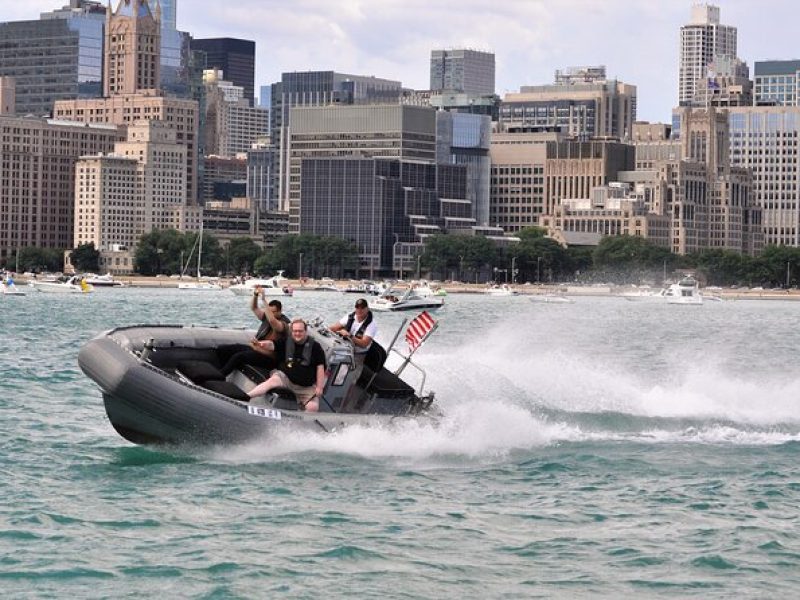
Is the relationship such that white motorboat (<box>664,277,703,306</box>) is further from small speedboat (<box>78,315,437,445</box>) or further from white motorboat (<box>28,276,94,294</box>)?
small speedboat (<box>78,315,437,445</box>)

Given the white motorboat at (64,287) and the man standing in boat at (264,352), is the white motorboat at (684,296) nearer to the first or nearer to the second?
the white motorboat at (64,287)

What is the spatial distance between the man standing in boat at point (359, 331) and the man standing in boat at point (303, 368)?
0.58m

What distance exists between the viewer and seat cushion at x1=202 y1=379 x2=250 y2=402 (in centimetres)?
2780

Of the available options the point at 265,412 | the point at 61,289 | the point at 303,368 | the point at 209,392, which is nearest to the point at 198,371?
the point at 209,392

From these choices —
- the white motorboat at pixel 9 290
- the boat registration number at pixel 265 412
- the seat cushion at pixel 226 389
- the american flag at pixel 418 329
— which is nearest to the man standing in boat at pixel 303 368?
the seat cushion at pixel 226 389

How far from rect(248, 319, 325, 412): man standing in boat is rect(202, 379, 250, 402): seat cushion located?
0.31m

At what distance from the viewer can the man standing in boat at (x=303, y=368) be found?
28.2 meters

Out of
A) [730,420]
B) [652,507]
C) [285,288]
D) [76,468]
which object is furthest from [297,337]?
[285,288]

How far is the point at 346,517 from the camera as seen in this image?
77.9ft

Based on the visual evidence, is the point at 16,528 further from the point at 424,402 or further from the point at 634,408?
the point at 634,408

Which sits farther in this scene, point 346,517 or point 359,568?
point 346,517

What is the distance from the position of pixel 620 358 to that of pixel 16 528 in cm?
3893

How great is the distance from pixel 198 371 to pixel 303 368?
5.20 ft

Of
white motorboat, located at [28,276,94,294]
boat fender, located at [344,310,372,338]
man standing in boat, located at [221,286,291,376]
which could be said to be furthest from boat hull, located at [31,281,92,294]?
man standing in boat, located at [221,286,291,376]
